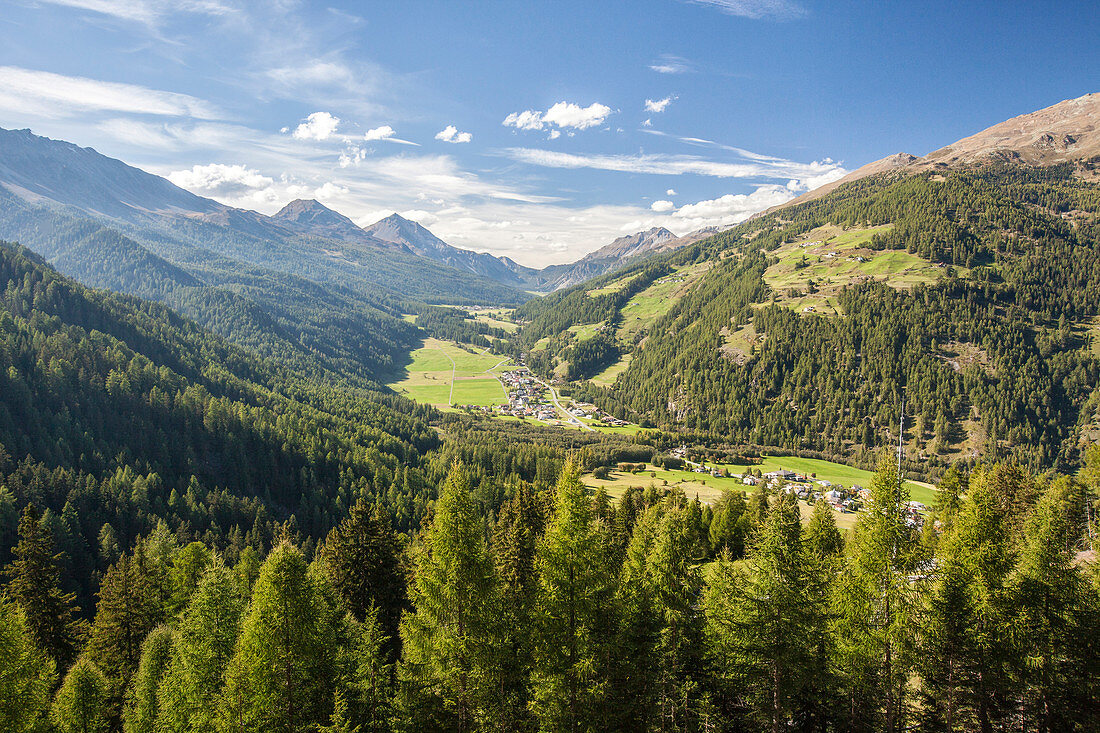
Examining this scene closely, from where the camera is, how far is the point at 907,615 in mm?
25219

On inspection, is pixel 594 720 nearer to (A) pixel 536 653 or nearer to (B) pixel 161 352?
(A) pixel 536 653

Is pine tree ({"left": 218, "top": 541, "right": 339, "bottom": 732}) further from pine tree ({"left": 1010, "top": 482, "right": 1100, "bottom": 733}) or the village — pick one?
the village

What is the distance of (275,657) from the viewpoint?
25.9m

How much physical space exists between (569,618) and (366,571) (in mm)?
25321

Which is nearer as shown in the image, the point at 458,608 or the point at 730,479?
the point at 458,608

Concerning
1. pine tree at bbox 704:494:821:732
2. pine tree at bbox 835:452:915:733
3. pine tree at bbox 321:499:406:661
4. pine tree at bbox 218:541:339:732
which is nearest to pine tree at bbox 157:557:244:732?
pine tree at bbox 218:541:339:732

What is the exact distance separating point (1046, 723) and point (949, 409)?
18199cm

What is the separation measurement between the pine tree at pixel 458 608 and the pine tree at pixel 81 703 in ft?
88.4

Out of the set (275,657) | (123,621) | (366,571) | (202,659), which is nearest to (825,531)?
(366,571)

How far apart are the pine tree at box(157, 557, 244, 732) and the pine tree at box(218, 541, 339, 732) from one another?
1876 mm

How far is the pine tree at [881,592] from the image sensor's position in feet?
82.8

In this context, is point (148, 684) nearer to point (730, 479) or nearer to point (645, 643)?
point (645, 643)

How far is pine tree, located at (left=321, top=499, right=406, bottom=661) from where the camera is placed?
4322 cm

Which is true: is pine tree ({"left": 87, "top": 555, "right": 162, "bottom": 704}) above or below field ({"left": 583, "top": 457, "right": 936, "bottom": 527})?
above
